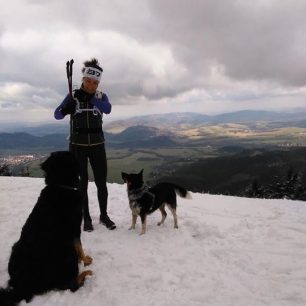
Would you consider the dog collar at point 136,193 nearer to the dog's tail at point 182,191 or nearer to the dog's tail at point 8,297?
the dog's tail at point 182,191

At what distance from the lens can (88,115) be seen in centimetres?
781

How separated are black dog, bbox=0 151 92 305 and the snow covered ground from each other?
0.72ft

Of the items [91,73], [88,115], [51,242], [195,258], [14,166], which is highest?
[91,73]

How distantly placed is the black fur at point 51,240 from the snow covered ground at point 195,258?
9.4 inches

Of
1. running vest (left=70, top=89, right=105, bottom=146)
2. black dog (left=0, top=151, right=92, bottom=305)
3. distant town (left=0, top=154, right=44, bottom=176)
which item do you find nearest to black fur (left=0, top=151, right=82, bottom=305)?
black dog (left=0, top=151, right=92, bottom=305)

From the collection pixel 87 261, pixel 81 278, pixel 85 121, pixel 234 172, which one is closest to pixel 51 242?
pixel 81 278

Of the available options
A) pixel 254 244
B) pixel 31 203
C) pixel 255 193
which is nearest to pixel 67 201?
pixel 254 244

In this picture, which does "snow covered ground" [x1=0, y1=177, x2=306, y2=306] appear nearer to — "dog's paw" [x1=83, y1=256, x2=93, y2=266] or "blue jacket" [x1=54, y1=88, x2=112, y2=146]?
"dog's paw" [x1=83, y1=256, x2=93, y2=266]

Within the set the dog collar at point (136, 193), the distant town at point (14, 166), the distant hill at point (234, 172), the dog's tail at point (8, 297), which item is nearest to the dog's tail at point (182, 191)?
the dog collar at point (136, 193)

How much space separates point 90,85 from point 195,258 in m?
4.53

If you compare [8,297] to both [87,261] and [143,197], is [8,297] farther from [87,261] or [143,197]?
[143,197]

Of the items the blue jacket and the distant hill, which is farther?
the distant hill

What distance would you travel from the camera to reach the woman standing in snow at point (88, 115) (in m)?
7.61

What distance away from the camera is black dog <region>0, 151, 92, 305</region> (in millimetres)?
5000
